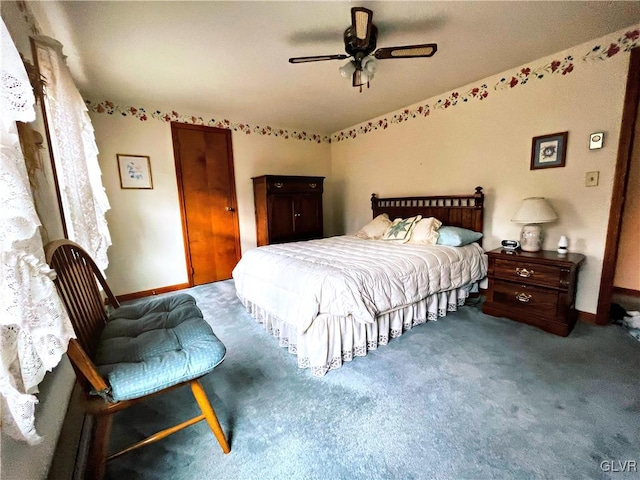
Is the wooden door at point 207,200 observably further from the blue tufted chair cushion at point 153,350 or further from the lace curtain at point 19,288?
the lace curtain at point 19,288

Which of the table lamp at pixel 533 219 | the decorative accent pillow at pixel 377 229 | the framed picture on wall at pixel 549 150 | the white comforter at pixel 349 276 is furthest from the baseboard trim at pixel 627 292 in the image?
the decorative accent pillow at pixel 377 229

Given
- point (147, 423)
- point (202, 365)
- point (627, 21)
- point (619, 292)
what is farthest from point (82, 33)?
point (619, 292)

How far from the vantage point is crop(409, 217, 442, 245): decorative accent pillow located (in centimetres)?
287

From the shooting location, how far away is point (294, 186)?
4039 mm

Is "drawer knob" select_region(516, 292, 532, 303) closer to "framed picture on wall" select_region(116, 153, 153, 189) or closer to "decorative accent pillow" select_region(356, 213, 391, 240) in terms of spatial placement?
"decorative accent pillow" select_region(356, 213, 391, 240)

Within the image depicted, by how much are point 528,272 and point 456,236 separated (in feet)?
2.23

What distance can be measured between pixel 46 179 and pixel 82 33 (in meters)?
1.21

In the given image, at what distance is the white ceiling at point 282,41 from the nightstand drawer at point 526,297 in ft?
6.64

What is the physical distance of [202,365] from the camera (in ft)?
3.72

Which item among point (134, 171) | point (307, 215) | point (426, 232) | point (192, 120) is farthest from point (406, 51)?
point (134, 171)

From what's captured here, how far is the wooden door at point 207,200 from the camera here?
3609 millimetres

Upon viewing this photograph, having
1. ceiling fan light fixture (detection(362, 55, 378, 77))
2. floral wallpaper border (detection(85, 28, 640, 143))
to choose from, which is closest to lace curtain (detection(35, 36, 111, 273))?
floral wallpaper border (detection(85, 28, 640, 143))

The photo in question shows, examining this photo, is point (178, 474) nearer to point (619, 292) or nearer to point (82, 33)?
point (82, 33)

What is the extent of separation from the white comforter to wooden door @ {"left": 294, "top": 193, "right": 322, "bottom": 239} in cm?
126
